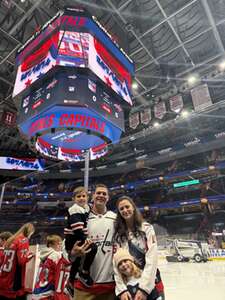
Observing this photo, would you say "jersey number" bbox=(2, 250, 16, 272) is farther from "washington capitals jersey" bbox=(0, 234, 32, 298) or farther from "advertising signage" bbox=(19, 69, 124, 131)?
"advertising signage" bbox=(19, 69, 124, 131)

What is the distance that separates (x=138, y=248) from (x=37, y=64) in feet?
13.5

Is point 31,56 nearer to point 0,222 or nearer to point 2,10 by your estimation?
point 2,10

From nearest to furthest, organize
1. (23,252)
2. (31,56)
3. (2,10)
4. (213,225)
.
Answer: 1. (23,252)
2. (31,56)
3. (2,10)
4. (213,225)

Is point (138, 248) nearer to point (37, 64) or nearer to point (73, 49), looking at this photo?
point (73, 49)

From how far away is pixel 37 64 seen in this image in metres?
4.41

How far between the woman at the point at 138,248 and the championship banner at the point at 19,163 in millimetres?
15820

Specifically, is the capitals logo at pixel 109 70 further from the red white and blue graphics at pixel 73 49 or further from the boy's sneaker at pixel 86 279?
the boy's sneaker at pixel 86 279

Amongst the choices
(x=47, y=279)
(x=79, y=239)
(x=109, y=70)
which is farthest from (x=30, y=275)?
(x=109, y=70)

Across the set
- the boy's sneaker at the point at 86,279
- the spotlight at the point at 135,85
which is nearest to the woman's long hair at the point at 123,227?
the boy's sneaker at the point at 86,279

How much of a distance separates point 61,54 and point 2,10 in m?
3.32

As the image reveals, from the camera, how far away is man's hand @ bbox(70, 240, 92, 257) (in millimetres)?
1420

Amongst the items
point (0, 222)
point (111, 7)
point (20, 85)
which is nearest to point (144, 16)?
point (111, 7)

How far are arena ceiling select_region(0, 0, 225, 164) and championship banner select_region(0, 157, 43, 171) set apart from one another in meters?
8.64

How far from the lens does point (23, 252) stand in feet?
7.95
